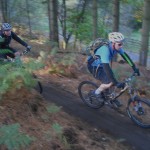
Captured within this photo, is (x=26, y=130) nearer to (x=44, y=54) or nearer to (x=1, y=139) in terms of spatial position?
(x=1, y=139)

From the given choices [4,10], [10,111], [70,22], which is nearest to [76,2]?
[70,22]

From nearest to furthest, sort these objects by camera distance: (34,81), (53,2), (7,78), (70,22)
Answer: (7,78) → (34,81) → (53,2) → (70,22)

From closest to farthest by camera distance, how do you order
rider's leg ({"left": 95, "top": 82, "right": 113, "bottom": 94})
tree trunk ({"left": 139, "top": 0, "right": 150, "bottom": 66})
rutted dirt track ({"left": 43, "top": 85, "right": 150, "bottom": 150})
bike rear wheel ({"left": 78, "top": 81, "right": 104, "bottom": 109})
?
rutted dirt track ({"left": 43, "top": 85, "right": 150, "bottom": 150}) → rider's leg ({"left": 95, "top": 82, "right": 113, "bottom": 94}) → bike rear wheel ({"left": 78, "top": 81, "right": 104, "bottom": 109}) → tree trunk ({"left": 139, "top": 0, "right": 150, "bottom": 66})

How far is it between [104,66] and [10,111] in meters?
2.67

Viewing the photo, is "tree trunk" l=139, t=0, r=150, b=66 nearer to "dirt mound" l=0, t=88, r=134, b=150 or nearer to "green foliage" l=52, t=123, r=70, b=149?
"dirt mound" l=0, t=88, r=134, b=150

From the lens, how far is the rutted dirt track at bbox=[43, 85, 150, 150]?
297 inches

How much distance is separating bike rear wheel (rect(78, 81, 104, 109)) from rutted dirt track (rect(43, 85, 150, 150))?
14 centimetres

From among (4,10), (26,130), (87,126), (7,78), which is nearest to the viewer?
(26,130)

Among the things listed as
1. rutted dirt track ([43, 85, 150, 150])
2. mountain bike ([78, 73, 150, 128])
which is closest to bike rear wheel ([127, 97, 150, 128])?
mountain bike ([78, 73, 150, 128])

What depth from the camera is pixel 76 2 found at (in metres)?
26.8

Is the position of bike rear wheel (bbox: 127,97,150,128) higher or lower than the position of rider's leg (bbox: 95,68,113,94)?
lower

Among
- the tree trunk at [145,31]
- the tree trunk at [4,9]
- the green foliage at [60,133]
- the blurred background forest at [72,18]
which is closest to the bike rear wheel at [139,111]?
the green foliage at [60,133]

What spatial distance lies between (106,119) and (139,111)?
0.86m

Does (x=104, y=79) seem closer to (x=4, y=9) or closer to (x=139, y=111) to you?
(x=139, y=111)
